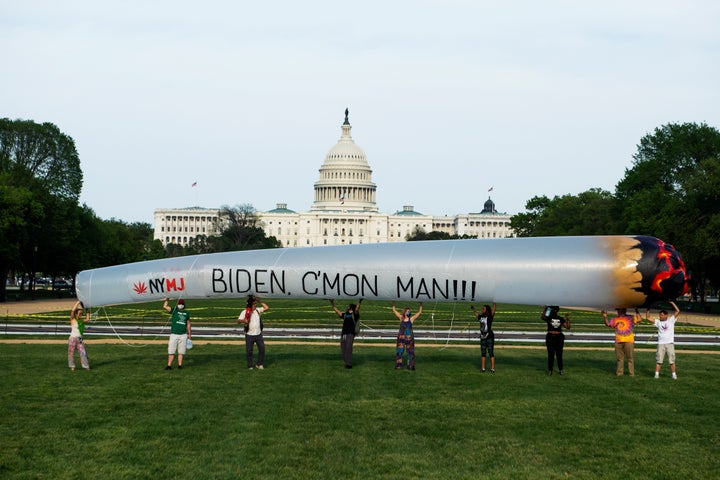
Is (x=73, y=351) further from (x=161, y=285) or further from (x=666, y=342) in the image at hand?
(x=666, y=342)

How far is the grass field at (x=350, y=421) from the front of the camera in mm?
13008

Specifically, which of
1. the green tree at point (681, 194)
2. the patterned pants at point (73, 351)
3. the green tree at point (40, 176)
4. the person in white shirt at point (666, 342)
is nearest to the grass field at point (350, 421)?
the patterned pants at point (73, 351)

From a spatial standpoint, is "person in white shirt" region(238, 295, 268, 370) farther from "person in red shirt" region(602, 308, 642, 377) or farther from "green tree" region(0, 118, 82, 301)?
"green tree" region(0, 118, 82, 301)

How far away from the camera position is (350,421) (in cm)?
1619

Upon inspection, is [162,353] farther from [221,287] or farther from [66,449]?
[66,449]

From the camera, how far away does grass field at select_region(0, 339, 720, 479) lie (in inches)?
512

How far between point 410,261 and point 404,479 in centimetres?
825

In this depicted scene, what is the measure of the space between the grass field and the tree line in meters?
45.6

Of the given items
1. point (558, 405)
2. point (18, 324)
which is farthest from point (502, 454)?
point (18, 324)

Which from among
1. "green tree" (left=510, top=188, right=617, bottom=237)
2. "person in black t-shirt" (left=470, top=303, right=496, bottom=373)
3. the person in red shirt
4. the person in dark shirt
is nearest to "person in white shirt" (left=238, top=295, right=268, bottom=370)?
the person in dark shirt

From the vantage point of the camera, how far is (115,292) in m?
21.1

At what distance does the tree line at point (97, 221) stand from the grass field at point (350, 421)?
150 feet

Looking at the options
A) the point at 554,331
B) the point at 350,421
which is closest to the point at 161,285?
the point at 350,421

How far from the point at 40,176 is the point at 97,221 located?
19210 mm
